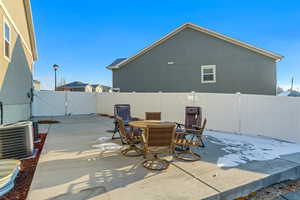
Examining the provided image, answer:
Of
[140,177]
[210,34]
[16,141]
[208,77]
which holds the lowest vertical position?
[140,177]

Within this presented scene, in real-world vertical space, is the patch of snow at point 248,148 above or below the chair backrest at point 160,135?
below

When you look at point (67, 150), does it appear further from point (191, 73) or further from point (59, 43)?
point (59, 43)

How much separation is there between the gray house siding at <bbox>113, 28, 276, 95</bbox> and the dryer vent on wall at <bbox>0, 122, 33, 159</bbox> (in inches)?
360

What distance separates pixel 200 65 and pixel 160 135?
8929mm

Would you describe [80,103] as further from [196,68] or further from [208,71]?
[208,71]

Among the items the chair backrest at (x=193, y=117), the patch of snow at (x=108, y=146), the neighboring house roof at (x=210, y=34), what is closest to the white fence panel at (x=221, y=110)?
the chair backrest at (x=193, y=117)

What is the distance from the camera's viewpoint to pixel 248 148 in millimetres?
4852

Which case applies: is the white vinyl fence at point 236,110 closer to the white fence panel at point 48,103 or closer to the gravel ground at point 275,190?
the gravel ground at point 275,190

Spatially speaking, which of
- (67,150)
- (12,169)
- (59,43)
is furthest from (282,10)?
(59,43)

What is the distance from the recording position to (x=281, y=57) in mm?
9969

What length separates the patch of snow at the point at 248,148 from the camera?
13.1ft

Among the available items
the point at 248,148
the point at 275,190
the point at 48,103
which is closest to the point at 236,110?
the point at 248,148

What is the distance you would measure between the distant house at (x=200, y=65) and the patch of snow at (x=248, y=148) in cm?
541

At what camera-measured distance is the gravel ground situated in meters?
2.82
